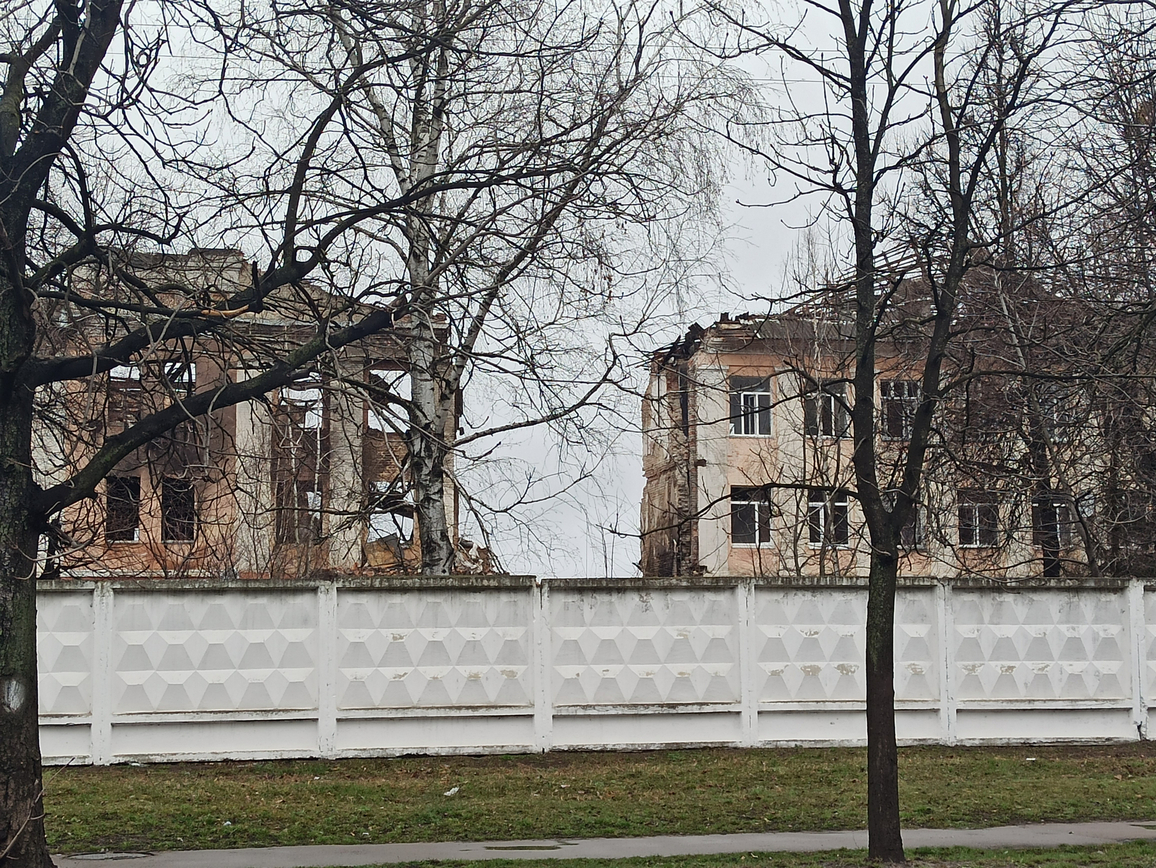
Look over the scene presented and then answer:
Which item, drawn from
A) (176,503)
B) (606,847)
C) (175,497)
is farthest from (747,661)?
(176,503)

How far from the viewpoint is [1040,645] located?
A: 15258mm

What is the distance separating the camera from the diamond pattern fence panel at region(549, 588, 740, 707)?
1411 centimetres

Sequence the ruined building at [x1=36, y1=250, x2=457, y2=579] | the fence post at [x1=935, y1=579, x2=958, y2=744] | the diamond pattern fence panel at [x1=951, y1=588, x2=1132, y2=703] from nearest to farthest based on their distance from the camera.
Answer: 1. the ruined building at [x1=36, y1=250, x2=457, y2=579]
2. the fence post at [x1=935, y1=579, x2=958, y2=744]
3. the diamond pattern fence panel at [x1=951, y1=588, x2=1132, y2=703]

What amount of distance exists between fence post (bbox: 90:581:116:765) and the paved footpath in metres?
4.23

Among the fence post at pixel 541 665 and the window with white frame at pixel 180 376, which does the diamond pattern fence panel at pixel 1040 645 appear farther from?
the window with white frame at pixel 180 376

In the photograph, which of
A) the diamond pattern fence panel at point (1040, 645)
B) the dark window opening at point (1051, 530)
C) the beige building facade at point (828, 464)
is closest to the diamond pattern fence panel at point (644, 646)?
the beige building facade at point (828, 464)

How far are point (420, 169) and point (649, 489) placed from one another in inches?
1122

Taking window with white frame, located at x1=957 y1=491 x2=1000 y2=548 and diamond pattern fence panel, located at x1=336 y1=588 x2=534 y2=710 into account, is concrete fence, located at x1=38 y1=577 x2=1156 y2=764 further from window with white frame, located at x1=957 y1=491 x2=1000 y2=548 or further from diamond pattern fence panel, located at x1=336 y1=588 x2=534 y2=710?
window with white frame, located at x1=957 y1=491 x2=1000 y2=548

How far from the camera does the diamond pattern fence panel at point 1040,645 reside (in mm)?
15055

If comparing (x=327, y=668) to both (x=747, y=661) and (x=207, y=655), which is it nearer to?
(x=207, y=655)

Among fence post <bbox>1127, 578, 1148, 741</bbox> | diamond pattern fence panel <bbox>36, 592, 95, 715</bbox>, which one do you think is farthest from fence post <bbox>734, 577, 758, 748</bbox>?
diamond pattern fence panel <bbox>36, 592, 95, 715</bbox>

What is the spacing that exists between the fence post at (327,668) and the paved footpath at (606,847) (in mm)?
3896

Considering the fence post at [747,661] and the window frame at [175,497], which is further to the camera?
the fence post at [747,661]

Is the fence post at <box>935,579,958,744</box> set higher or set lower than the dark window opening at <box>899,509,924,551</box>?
lower
